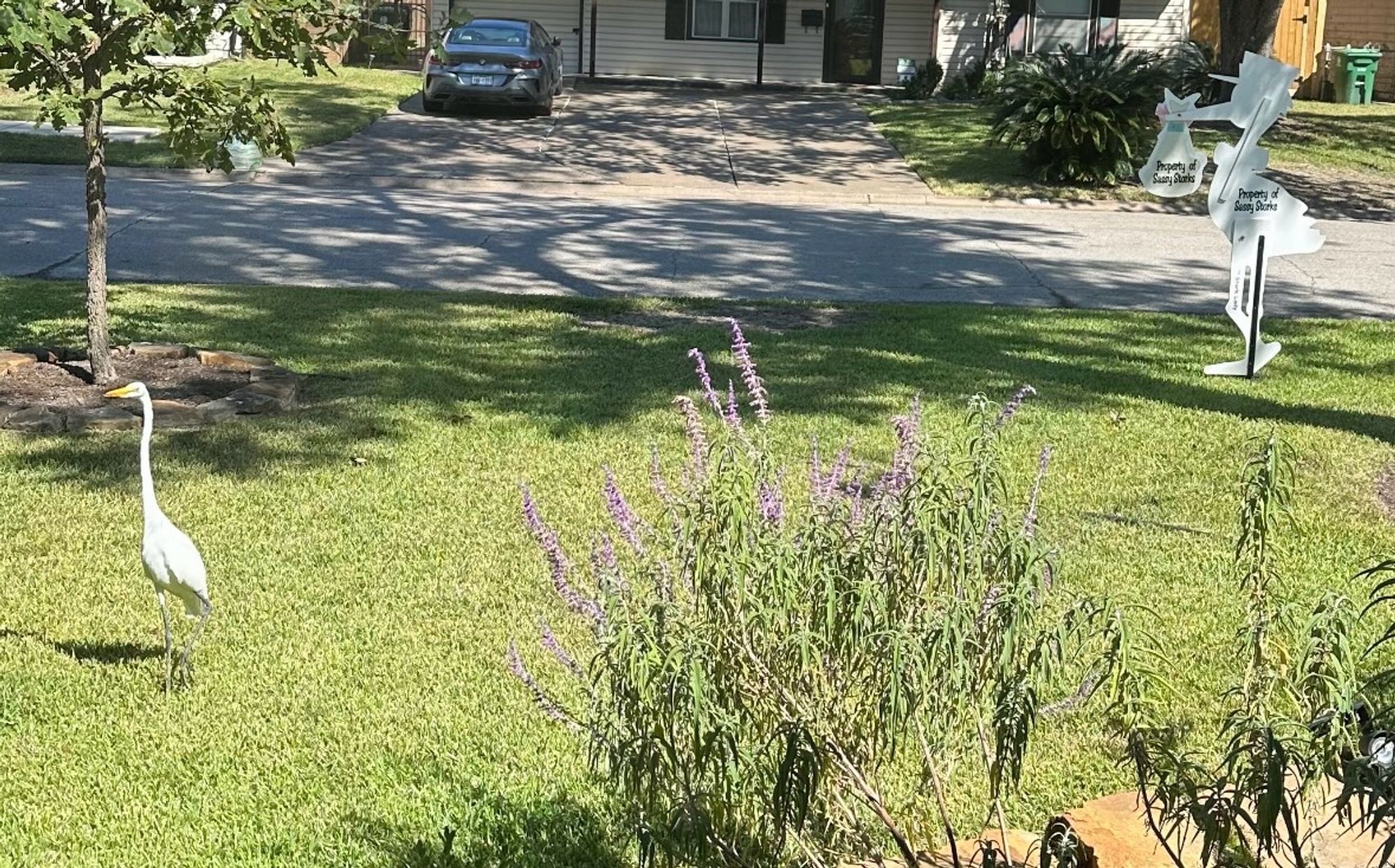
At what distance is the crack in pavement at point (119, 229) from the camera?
12.2 metres

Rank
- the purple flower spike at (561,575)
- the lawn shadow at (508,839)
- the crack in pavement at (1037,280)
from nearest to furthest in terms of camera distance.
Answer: the purple flower spike at (561,575)
the lawn shadow at (508,839)
the crack in pavement at (1037,280)

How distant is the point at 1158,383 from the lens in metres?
9.70

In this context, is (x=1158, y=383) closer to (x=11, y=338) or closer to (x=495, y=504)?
(x=495, y=504)

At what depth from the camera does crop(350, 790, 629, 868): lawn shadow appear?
417 cm

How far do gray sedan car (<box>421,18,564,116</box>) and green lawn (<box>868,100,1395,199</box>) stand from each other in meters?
5.39

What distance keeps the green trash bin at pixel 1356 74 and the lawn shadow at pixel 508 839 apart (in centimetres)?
3046

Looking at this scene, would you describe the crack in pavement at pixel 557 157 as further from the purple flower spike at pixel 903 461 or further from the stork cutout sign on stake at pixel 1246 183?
the purple flower spike at pixel 903 461

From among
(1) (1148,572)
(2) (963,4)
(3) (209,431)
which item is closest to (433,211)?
(3) (209,431)

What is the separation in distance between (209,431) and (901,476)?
16.9 ft

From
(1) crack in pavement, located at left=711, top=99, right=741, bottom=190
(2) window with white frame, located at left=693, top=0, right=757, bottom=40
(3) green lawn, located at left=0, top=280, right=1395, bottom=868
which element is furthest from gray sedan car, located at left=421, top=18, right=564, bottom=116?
(3) green lawn, located at left=0, top=280, right=1395, bottom=868

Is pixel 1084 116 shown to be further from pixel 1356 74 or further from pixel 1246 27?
pixel 1356 74

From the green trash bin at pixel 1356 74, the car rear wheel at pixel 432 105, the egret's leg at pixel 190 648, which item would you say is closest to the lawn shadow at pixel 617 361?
the egret's leg at pixel 190 648

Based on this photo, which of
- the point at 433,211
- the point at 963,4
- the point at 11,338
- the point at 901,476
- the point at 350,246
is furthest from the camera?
the point at 963,4

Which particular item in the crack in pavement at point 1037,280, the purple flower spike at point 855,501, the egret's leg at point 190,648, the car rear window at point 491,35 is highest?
the car rear window at point 491,35
